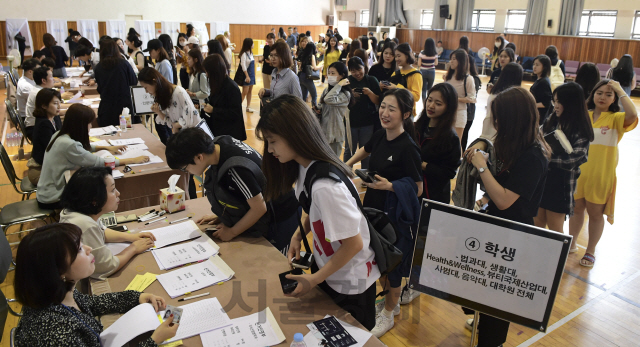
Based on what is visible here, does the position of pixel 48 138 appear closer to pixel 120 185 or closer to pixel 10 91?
pixel 120 185

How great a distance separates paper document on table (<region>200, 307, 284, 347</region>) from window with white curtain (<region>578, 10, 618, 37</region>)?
55.9ft

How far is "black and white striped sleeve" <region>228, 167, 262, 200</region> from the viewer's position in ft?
7.11

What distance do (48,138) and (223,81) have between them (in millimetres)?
1734

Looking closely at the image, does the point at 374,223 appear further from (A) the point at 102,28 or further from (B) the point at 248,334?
(A) the point at 102,28

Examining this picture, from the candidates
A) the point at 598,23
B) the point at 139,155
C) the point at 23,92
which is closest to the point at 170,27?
the point at 23,92

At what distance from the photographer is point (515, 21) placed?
16719 mm

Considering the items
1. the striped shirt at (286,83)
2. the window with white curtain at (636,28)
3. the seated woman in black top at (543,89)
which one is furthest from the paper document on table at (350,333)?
the window with white curtain at (636,28)

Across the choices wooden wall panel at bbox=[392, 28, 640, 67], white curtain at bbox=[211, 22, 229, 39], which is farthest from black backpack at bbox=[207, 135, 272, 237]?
white curtain at bbox=[211, 22, 229, 39]

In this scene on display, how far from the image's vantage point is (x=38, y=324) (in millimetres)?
1334

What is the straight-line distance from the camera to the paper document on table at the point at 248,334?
5.07 ft

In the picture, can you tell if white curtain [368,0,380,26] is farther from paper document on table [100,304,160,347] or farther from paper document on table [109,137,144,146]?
paper document on table [100,304,160,347]

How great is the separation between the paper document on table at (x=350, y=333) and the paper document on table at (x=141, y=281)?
0.80m

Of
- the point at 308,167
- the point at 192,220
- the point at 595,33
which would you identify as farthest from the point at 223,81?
the point at 595,33

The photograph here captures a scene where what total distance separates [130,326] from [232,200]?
33.0 inches
